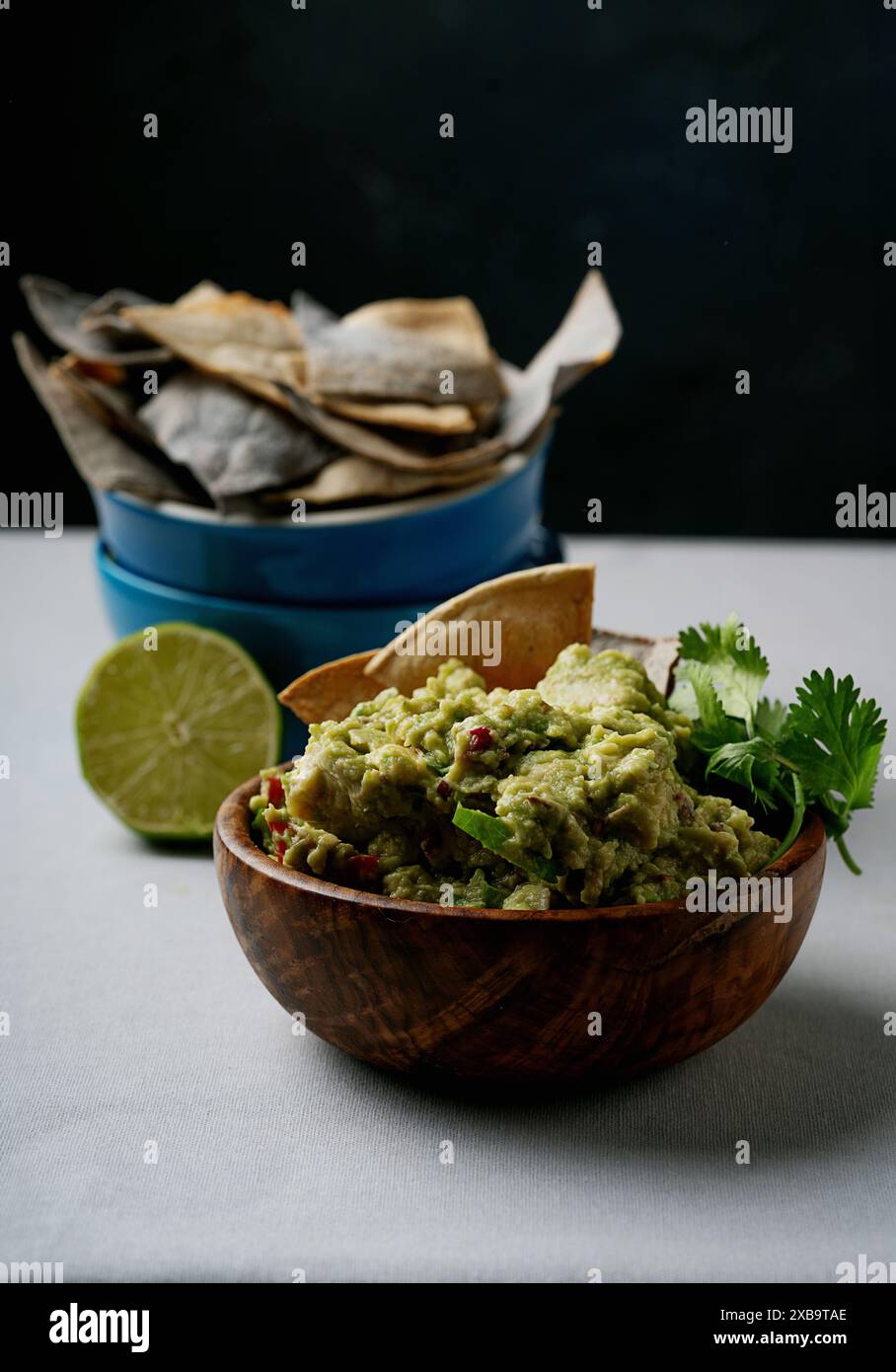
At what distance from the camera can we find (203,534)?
2.15 m

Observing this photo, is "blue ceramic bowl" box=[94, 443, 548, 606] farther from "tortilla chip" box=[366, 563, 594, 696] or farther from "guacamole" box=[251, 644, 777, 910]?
"guacamole" box=[251, 644, 777, 910]

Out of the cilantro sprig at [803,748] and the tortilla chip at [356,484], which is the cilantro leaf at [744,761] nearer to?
the cilantro sprig at [803,748]

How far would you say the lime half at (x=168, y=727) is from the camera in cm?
205

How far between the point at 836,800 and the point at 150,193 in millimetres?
2813

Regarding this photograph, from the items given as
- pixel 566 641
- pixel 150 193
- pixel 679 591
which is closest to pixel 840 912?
pixel 566 641

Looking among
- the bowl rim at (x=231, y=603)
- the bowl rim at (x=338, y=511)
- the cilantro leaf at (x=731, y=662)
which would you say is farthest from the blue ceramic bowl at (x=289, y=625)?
the cilantro leaf at (x=731, y=662)

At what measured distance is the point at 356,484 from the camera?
6.92 feet

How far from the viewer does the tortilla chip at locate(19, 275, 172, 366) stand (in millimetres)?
2238

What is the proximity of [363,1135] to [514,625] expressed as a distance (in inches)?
21.5

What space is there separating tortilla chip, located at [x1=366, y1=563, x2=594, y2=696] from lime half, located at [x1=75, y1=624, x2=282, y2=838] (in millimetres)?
496

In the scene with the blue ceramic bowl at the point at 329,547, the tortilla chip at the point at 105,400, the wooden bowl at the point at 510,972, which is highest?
the tortilla chip at the point at 105,400

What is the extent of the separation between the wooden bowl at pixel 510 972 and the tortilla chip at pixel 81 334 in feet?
3.53

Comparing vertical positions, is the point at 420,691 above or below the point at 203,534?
below

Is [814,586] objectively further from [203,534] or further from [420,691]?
[420,691]
